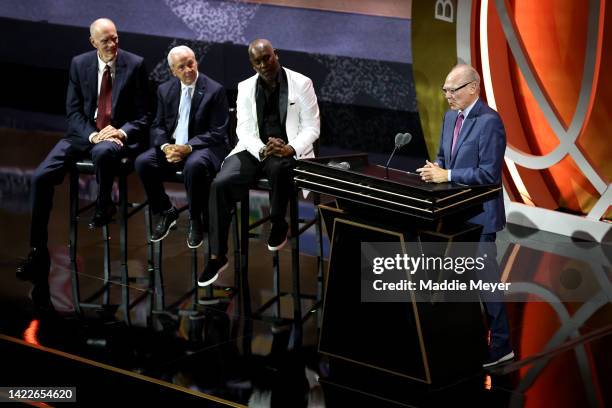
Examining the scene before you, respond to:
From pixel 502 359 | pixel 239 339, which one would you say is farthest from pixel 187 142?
pixel 502 359

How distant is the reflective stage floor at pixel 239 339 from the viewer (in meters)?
3.97

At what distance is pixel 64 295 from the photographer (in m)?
5.14

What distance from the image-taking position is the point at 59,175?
557 cm

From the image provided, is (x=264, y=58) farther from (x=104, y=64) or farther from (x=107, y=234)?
(x=107, y=234)

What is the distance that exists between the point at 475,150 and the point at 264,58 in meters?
1.53

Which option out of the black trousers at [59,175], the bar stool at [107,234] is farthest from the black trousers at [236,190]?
the black trousers at [59,175]

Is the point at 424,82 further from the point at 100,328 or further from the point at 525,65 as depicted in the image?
the point at 100,328

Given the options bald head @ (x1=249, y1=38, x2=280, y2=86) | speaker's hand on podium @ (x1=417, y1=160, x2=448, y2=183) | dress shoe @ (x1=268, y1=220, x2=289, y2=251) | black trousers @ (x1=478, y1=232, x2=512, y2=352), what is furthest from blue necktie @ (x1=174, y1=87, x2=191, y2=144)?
black trousers @ (x1=478, y1=232, x2=512, y2=352)

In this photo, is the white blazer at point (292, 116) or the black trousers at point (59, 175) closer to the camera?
the white blazer at point (292, 116)

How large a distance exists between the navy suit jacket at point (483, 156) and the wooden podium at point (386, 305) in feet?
0.45

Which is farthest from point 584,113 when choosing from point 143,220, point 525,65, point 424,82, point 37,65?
point 37,65

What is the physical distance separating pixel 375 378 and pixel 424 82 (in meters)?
3.33

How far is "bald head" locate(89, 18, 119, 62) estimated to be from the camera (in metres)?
5.61

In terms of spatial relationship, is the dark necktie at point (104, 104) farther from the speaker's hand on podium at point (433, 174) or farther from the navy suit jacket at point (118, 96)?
the speaker's hand on podium at point (433, 174)
